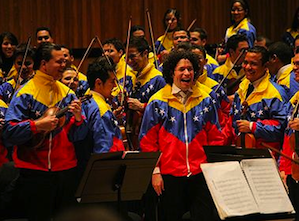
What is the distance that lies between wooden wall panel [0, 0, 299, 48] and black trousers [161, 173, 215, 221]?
16.7 feet

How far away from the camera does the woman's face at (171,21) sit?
8984mm

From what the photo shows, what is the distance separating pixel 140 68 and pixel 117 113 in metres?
1.02

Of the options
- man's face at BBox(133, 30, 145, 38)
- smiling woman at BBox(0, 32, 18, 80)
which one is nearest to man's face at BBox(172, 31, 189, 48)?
man's face at BBox(133, 30, 145, 38)

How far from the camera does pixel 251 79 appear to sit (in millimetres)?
5855

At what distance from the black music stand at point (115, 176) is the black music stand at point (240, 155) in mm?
→ 411

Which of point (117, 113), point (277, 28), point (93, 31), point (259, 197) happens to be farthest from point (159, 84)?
point (277, 28)

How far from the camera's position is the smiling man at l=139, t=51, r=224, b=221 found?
5250 millimetres

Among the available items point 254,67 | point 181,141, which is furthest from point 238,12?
point 181,141

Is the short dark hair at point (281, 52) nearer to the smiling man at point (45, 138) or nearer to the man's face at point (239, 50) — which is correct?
the man's face at point (239, 50)

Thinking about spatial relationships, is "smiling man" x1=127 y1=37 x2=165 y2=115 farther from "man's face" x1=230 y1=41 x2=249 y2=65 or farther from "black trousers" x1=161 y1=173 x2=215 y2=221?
"black trousers" x1=161 y1=173 x2=215 y2=221

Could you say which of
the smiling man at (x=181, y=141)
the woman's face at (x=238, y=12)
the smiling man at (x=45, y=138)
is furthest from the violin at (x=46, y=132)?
the woman's face at (x=238, y=12)

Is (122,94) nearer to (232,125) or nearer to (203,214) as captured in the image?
(232,125)

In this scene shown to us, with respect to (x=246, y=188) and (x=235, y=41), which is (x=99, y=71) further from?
(x=235, y=41)

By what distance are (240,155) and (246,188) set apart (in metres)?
0.65
